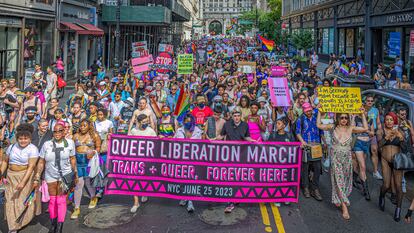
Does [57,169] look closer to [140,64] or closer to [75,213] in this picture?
[75,213]

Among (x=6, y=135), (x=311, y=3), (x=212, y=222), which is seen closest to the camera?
(x=212, y=222)

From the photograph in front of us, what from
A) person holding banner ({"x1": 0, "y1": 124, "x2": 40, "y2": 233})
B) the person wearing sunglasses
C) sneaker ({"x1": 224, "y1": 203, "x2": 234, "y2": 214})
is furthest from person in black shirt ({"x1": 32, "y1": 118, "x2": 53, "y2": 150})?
the person wearing sunglasses

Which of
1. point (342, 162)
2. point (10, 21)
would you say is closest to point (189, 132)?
point (342, 162)

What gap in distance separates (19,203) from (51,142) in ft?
2.99

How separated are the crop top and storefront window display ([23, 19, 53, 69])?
50.3 ft

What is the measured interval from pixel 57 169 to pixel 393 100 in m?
6.93

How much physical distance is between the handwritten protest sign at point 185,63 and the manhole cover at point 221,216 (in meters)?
8.99

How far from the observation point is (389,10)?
77.3 ft

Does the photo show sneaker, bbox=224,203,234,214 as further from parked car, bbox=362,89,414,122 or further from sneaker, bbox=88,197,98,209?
parked car, bbox=362,89,414,122

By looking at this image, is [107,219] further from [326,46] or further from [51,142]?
[326,46]

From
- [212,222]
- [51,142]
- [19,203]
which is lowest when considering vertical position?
[212,222]

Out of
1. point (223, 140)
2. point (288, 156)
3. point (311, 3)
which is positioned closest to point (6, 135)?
point (223, 140)

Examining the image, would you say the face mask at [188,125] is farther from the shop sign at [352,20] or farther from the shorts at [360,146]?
the shop sign at [352,20]

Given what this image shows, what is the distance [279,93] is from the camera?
954 centimetres
